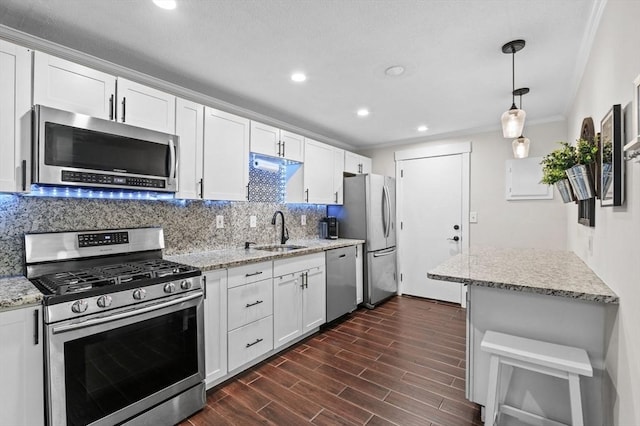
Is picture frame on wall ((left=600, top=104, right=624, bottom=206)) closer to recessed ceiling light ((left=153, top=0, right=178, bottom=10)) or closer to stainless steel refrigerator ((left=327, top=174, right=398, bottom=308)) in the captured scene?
recessed ceiling light ((left=153, top=0, right=178, bottom=10))

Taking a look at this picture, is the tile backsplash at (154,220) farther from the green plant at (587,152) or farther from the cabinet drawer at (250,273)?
the green plant at (587,152)

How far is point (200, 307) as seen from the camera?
2027 millimetres

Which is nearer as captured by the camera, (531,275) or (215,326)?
(531,275)

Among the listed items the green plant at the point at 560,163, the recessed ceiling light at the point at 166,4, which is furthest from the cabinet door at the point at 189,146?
the green plant at the point at 560,163

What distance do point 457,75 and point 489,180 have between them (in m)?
1.99

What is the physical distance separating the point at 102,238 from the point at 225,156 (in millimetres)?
1111

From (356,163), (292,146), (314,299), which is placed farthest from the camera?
(356,163)

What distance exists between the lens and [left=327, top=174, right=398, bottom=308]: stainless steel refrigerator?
159 inches

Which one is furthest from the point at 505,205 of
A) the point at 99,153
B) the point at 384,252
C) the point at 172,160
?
the point at 99,153

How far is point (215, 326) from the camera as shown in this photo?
2.20m

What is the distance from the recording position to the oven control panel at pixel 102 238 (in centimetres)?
202

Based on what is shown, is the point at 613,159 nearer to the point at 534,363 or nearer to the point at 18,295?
the point at 534,363

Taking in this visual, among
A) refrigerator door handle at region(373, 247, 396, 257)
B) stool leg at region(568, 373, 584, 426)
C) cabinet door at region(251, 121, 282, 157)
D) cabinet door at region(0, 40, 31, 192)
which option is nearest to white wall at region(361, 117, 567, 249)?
refrigerator door handle at region(373, 247, 396, 257)

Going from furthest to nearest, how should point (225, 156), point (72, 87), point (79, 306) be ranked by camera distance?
point (225, 156), point (72, 87), point (79, 306)
